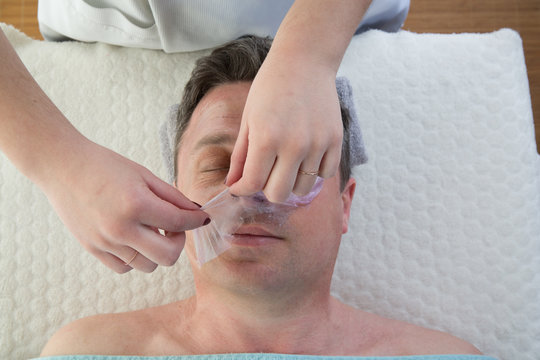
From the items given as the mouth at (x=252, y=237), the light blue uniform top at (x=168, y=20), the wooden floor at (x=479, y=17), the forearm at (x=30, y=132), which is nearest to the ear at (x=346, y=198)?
the mouth at (x=252, y=237)

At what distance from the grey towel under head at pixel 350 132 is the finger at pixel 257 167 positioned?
25.8 inches

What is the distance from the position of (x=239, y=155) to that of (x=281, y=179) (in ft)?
0.27

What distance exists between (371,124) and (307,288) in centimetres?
68

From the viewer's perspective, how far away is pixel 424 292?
1.44 meters

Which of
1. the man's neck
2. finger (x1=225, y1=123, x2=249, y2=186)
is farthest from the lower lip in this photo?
finger (x1=225, y1=123, x2=249, y2=186)

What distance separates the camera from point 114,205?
28.0 inches

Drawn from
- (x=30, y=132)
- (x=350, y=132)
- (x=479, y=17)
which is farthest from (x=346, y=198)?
(x=479, y=17)

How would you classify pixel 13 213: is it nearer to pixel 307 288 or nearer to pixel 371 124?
pixel 307 288

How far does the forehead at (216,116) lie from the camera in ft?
3.67

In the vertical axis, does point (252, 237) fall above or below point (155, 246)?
below

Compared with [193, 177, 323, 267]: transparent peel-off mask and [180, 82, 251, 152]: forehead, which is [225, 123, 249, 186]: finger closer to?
[193, 177, 323, 267]: transparent peel-off mask

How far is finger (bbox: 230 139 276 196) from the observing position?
68cm

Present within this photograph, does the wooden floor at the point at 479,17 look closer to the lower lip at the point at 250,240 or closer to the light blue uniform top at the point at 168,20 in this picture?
the light blue uniform top at the point at 168,20

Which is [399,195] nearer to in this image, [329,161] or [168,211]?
[329,161]
